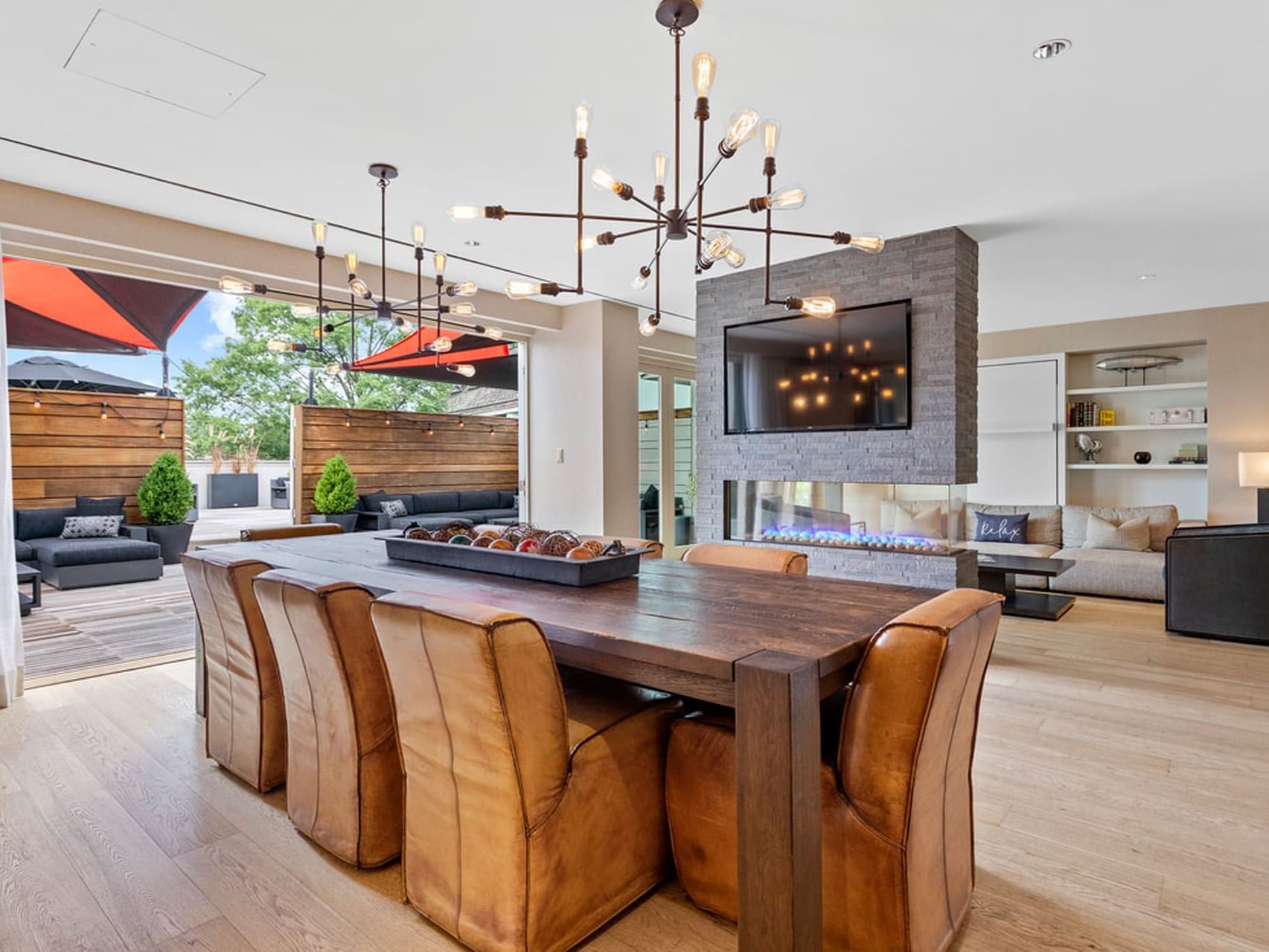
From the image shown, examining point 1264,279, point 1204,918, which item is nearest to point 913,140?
point 1204,918

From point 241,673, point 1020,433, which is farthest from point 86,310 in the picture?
point 1020,433

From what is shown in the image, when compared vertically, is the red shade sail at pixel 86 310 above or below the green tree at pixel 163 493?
above

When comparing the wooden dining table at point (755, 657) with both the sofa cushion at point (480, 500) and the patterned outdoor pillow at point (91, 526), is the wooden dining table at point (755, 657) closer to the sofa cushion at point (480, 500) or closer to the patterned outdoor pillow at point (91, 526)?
the patterned outdoor pillow at point (91, 526)

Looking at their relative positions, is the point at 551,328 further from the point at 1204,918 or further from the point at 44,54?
the point at 1204,918

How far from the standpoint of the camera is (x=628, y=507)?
19.9 ft

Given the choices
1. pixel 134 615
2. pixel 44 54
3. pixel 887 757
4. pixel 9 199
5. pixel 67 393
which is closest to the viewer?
pixel 887 757

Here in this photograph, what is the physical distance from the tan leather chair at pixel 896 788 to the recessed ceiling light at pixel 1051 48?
1930mm

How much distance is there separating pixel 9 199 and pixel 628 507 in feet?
14.2

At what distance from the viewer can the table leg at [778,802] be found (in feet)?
4.04

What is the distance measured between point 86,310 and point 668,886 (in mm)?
8053

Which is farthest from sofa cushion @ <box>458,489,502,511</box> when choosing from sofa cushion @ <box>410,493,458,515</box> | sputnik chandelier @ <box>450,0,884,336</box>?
sputnik chandelier @ <box>450,0,884,336</box>

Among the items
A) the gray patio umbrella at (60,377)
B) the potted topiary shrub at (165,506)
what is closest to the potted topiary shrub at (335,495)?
the potted topiary shrub at (165,506)

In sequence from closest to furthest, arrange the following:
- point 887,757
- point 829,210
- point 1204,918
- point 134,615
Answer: point 887,757
point 1204,918
point 829,210
point 134,615

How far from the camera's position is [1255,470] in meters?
5.59
